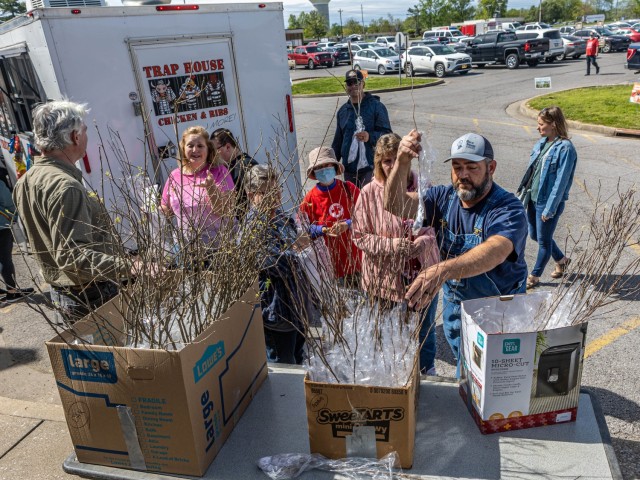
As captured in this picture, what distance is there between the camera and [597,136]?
11.5 meters

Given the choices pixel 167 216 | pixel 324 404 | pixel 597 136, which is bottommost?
pixel 597 136

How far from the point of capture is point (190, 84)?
5.09 metres

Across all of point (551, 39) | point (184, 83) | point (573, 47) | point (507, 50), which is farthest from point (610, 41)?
point (184, 83)

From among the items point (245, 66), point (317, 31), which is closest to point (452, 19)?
point (317, 31)

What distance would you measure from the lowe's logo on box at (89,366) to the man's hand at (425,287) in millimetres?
1059

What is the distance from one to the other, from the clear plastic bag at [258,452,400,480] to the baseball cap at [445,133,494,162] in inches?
54.9

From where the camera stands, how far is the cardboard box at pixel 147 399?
5.54 ft

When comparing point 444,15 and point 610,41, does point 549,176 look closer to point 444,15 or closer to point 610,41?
point 610,41

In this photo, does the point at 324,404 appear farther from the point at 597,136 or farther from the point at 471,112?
the point at 471,112

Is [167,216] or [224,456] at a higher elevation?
[167,216]

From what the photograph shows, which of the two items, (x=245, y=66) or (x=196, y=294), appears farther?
(x=245, y=66)

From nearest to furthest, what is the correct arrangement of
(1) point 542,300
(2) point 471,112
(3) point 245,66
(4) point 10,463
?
(1) point 542,300
(4) point 10,463
(3) point 245,66
(2) point 471,112

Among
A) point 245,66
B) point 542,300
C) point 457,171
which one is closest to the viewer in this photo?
point 542,300

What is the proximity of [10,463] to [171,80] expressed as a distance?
3.71 meters
